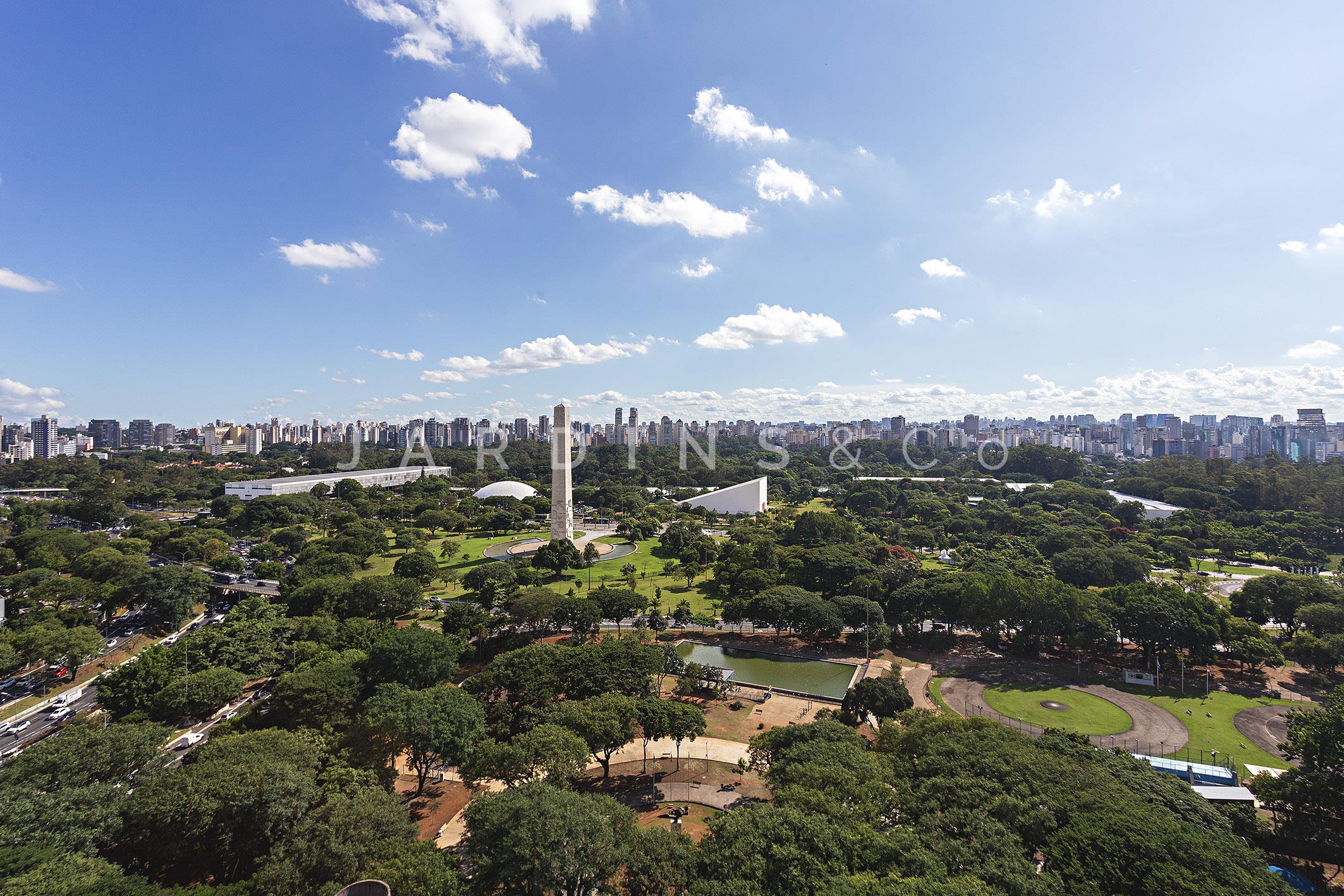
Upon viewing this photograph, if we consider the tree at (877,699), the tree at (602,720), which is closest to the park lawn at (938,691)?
the tree at (877,699)

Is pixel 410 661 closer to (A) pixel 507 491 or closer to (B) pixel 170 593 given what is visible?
(B) pixel 170 593

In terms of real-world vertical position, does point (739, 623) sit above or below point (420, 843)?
below

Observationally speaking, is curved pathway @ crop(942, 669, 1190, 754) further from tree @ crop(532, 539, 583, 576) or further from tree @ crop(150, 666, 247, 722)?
tree @ crop(150, 666, 247, 722)

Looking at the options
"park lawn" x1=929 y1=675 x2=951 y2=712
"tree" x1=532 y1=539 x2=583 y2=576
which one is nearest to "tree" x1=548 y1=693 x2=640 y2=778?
"park lawn" x1=929 y1=675 x2=951 y2=712

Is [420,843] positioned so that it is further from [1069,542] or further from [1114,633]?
[1069,542]

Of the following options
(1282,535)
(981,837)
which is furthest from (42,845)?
(1282,535)
